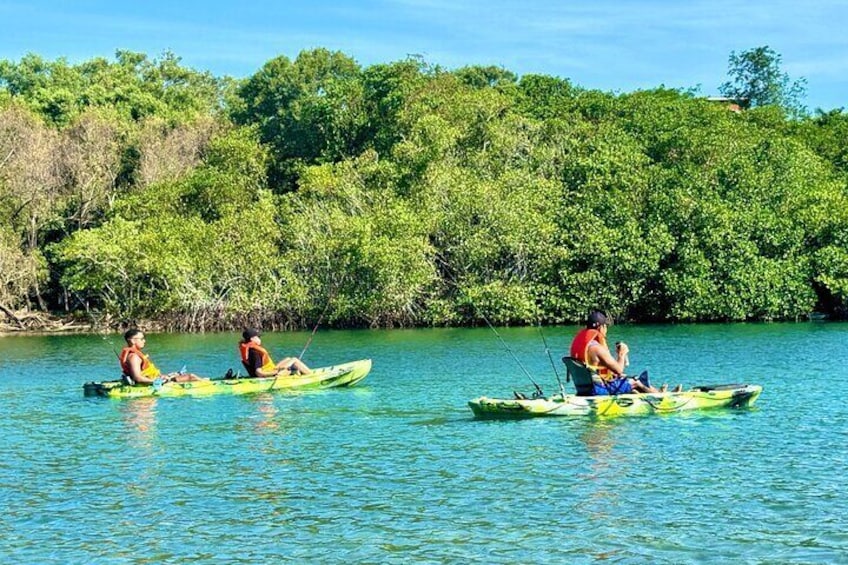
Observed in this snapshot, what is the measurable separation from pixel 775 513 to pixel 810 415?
784 cm

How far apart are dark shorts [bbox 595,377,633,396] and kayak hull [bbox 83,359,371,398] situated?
775 centimetres

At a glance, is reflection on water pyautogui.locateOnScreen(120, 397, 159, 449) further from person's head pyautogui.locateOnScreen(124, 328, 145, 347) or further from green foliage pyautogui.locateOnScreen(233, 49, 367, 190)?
green foliage pyautogui.locateOnScreen(233, 49, 367, 190)

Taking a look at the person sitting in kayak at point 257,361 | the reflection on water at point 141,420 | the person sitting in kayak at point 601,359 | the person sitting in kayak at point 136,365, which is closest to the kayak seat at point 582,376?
the person sitting in kayak at point 601,359

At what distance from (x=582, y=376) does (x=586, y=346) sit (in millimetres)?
748

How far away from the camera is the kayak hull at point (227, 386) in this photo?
81.4 ft

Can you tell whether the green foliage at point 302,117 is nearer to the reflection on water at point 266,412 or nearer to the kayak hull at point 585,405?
the reflection on water at point 266,412

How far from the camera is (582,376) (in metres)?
20.1

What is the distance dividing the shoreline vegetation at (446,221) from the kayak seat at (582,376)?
25.2 m

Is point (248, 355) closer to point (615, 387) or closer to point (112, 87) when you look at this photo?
point (615, 387)

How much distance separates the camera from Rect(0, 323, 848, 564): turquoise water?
12.3m

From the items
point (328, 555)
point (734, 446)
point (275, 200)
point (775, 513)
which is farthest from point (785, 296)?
point (328, 555)

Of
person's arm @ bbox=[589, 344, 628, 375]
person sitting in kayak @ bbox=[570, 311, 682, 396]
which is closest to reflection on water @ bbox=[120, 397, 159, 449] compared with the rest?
person sitting in kayak @ bbox=[570, 311, 682, 396]

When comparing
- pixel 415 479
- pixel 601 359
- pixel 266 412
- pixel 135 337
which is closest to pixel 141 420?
pixel 266 412

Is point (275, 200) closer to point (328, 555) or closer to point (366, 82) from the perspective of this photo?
point (366, 82)
